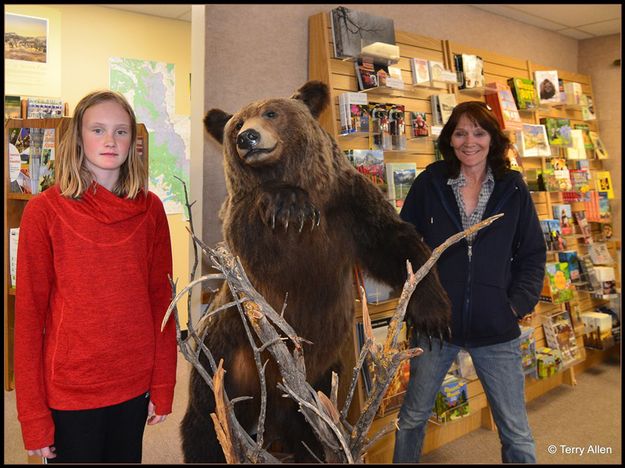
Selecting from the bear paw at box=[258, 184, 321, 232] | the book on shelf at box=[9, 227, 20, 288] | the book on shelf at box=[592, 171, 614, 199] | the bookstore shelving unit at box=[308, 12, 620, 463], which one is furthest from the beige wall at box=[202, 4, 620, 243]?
the book on shelf at box=[592, 171, 614, 199]

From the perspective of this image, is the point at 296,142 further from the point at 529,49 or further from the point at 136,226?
the point at 529,49

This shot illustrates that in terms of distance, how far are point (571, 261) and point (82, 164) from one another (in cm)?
355

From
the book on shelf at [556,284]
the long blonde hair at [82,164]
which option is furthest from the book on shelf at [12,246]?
the book on shelf at [556,284]

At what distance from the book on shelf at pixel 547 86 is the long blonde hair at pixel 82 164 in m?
3.04

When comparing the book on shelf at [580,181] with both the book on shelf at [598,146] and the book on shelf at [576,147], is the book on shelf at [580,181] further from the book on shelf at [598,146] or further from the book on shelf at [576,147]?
the book on shelf at [598,146]

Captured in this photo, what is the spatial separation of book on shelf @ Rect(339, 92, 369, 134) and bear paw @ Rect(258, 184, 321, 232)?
0.85 meters

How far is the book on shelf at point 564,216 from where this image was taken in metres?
Result: 3.69

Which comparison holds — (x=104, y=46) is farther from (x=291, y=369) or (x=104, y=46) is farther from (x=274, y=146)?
(x=291, y=369)

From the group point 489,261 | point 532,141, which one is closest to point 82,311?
point 489,261

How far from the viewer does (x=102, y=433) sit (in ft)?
4.34

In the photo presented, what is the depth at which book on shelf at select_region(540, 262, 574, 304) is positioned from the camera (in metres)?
3.40

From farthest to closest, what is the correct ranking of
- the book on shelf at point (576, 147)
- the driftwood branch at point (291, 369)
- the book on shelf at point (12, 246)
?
the book on shelf at point (576, 147) → the book on shelf at point (12, 246) → the driftwood branch at point (291, 369)

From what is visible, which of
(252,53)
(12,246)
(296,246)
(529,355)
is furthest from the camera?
(529,355)

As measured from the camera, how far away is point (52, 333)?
1282 millimetres
